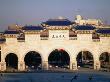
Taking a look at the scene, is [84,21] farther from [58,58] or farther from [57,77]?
[57,77]

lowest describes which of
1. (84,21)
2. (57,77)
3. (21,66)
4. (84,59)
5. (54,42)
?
(57,77)

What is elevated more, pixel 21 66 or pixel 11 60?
pixel 11 60

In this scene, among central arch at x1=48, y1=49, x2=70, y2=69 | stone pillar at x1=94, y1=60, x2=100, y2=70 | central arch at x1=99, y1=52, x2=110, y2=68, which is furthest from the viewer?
central arch at x1=48, y1=49, x2=70, y2=69

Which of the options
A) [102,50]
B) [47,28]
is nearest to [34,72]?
[47,28]

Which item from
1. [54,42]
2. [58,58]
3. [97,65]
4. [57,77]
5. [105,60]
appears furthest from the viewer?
[105,60]

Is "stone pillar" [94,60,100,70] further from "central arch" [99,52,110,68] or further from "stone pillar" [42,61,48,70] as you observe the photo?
"stone pillar" [42,61,48,70]

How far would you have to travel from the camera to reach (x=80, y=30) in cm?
6053

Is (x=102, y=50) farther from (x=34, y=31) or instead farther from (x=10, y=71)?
(x=10, y=71)

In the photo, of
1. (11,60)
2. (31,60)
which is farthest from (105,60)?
(11,60)

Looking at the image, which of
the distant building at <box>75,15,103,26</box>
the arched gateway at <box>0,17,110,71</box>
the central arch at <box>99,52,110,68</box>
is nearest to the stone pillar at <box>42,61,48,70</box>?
the arched gateway at <box>0,17,110,71</box>

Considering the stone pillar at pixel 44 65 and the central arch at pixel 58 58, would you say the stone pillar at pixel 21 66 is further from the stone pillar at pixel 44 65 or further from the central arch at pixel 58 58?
the central arch at pixel 58 58

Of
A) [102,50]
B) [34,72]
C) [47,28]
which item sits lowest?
[34,72]

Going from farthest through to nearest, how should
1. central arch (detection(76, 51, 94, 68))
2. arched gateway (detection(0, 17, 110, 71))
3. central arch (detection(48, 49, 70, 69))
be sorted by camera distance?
central arch (detection(76, 51, 94, 68)), central arch (detection(48, 49, 70, 69)), arched gateway (detection(0, 17, 110, 71))

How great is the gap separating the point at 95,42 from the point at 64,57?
14482 mm
